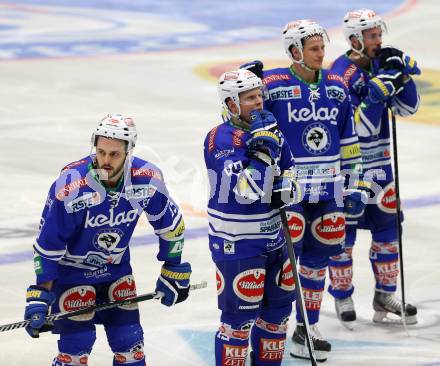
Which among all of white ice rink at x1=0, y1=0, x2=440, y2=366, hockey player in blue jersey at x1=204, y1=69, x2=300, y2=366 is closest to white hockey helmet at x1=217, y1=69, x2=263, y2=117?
hockey player in blue jersey at x1=204, y1=69, x2=300, y2=366

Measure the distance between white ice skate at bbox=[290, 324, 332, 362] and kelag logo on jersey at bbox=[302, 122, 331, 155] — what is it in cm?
132

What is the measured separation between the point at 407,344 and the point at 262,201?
2.14 m

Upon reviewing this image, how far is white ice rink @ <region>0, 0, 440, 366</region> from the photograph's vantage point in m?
8.62

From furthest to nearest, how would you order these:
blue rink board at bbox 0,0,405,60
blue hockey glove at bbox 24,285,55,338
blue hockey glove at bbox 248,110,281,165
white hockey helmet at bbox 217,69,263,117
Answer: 1. blue rink board at bbox 0,0,405,60
2. white hockey helmet at bbox 217,69,263,117
3. blue hockey glove at bbox 248,110,281,165
4. blue hockey glove at bbox 24,285,55,338

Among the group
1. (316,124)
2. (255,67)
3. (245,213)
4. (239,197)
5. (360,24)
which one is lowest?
(245,213)

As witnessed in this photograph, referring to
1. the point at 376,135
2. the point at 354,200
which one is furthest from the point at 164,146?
the point at 354,200

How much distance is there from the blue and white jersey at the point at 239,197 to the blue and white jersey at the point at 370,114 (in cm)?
170

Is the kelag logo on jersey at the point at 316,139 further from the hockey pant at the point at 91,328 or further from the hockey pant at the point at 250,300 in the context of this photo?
the hockey pant at the point at 91,328

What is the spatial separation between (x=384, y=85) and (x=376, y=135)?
460 mm

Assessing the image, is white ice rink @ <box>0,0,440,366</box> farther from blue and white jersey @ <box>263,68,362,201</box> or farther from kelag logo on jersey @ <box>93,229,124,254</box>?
kelag logo on jersey @ <box>93,229,124,254</box>

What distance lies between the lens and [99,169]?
649 cm

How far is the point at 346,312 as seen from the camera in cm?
898

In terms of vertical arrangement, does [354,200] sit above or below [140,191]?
below

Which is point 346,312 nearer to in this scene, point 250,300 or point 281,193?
point 250,300
